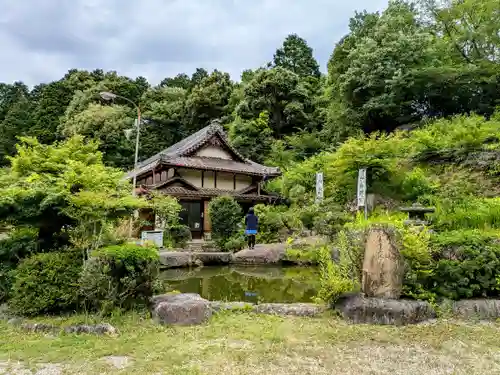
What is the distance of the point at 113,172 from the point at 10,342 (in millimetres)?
3187

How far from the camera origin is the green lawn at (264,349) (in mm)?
3744

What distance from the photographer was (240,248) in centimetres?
1543

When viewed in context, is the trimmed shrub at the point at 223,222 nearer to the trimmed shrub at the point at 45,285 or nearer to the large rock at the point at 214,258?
the large rock at the point at 214,258

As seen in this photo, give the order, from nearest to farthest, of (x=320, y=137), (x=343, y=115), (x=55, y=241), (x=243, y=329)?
(x=243, y=329)
(x=55, y=241)
(x=343, y=115)
(x=320, y=137)

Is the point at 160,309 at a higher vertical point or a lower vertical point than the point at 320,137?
lower

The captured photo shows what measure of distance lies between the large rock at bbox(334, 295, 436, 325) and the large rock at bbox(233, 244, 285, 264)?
7755mm

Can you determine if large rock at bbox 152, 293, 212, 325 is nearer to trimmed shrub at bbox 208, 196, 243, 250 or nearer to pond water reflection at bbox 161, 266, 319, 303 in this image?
pond water reflection at bbox 161, 266, 319, 303

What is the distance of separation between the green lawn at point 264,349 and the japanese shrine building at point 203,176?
559 inches

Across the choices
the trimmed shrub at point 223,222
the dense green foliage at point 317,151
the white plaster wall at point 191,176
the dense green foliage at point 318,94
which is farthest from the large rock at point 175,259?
the dense green foliage at point 318,94

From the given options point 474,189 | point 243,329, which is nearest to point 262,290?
point 243,329

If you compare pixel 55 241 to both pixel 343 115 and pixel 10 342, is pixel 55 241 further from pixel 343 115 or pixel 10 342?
pixel 343 115

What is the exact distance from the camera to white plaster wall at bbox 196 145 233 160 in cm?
2258

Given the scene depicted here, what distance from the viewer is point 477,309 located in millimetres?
5426

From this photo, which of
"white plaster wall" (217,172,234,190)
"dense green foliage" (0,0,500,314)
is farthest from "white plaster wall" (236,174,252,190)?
"dense green foliage" (0,0,500,314)
